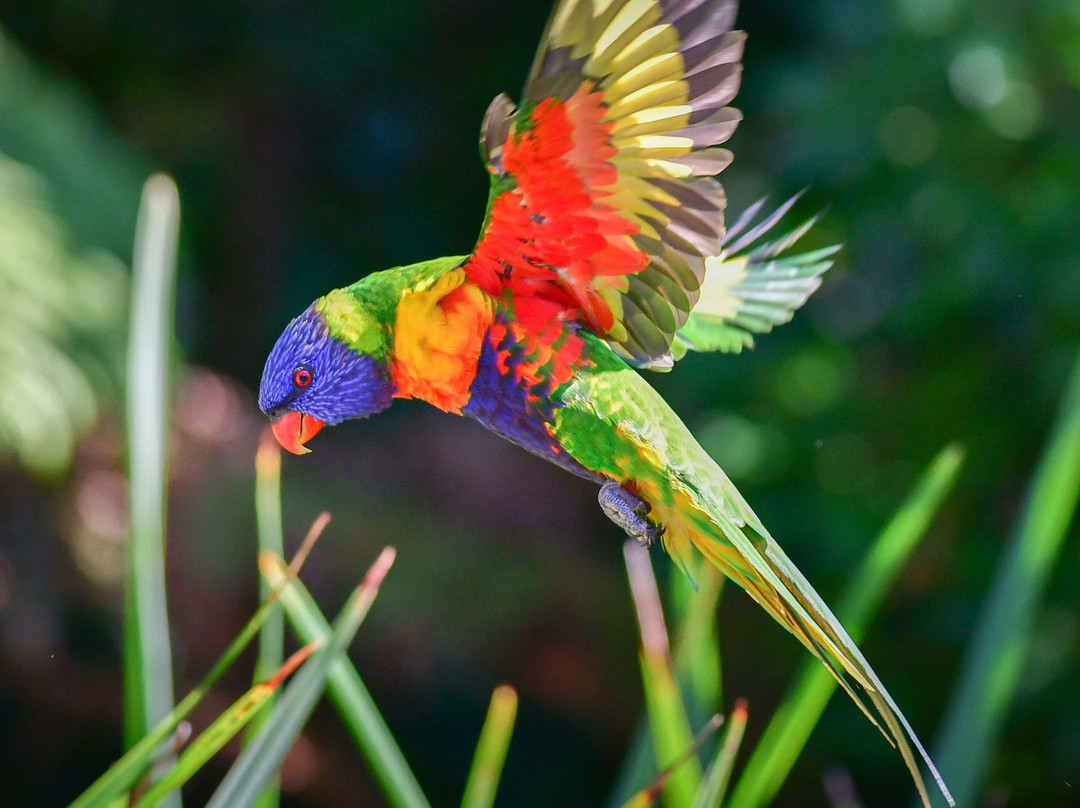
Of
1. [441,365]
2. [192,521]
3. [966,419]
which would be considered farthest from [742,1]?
[441,365]

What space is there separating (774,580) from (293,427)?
0.24 m

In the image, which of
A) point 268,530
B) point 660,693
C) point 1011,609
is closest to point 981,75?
point 1011,609

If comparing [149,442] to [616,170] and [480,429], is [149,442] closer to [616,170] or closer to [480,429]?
[616,170]

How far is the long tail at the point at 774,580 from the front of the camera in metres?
0.46

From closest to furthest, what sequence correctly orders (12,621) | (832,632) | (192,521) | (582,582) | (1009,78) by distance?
(832,632)
(1009,78)
(12,621)
(192,521)
(582,582)

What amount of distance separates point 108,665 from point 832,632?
1770mm

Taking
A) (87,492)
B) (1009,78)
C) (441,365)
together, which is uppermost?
(1009,78)

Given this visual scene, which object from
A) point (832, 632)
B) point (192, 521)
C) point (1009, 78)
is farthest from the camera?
point (192, 521)

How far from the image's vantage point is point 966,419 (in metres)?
1.69

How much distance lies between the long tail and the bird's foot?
0.02 m

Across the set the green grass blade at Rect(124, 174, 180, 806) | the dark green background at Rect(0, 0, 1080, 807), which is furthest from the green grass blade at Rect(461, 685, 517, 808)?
the dark green background at Rect(0, 0, 1080, 807)

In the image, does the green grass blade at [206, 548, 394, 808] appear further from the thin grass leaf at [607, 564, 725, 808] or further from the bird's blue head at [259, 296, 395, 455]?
the thin grass leaf at [607, 564, 725, 808]

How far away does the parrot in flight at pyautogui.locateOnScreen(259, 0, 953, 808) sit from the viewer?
45 centimetres

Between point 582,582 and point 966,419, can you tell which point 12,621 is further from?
point 966,419
